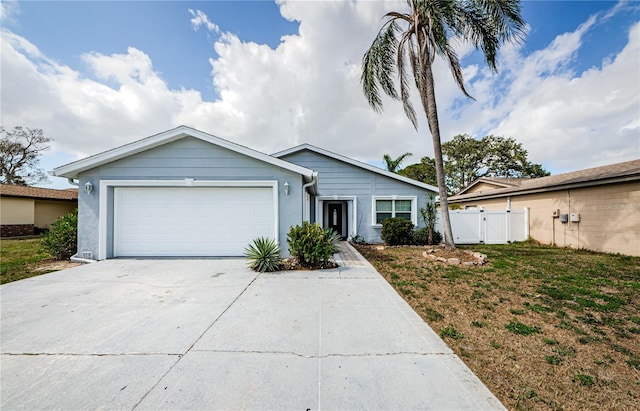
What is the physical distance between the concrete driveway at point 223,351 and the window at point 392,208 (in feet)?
24.7

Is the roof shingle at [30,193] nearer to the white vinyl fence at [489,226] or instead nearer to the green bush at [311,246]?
the green bush at [311,246]

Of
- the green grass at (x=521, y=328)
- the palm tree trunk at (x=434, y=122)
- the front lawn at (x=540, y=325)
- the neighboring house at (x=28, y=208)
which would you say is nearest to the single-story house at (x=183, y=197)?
the front lawn at (x=540, y=325)

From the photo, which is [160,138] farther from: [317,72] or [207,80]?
[317,72]

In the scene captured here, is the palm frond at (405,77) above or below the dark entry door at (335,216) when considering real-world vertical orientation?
above

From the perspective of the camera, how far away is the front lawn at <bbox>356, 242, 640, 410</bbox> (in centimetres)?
224

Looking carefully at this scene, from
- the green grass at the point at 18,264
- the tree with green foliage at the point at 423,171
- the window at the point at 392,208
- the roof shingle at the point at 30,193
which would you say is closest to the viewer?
the green grass at the point at 18,264

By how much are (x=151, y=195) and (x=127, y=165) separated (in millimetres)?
1130

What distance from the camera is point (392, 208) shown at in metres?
12.1

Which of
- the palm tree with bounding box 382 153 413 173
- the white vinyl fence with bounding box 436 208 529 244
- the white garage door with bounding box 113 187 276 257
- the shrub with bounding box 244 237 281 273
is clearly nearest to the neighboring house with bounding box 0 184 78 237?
the white garage door with bounding box 113 187 276 257

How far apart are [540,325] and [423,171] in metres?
28.8

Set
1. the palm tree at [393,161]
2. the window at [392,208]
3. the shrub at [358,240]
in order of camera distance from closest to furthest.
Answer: the shrub at [358,240] → the window at [392,208] → the palm tree at [393,161]

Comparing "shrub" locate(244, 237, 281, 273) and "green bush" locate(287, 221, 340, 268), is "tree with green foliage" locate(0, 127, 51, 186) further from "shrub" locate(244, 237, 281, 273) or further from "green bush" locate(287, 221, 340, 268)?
"green bush" locate(287, 221, 340, 268)

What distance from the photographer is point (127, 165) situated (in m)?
7.64

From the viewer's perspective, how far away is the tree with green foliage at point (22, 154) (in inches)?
936
